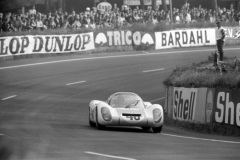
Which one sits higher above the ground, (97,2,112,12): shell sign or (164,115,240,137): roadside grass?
(97,2,112,12): shell sign

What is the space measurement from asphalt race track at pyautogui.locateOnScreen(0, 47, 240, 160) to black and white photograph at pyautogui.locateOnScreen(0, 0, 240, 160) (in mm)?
31

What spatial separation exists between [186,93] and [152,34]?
891 inches

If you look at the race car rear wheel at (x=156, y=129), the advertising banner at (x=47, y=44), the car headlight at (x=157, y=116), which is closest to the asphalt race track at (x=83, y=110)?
the race car rear wheel at (x=156, y=129)

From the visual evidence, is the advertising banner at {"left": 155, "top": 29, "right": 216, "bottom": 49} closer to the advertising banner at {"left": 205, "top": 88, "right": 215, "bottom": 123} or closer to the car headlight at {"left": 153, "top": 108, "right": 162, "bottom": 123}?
the advertising banner at {"left": 205, "top": 88, "right": 215, "bottom": 123}

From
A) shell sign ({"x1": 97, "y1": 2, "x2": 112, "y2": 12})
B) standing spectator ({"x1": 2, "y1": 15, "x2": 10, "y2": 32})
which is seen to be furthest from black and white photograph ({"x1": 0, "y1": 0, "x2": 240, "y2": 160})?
shell sign ({"x1": 97, "y1": 2, "x2": 112, "y2": 12})

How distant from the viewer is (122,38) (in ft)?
134

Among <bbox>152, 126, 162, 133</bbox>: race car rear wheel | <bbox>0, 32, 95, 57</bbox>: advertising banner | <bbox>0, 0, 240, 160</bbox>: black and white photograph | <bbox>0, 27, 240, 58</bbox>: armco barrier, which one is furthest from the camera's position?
<bbox>0, 27, 240, 58</bbox>: armco barrier

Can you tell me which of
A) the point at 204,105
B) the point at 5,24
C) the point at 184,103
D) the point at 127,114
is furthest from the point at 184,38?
the point at 5,24

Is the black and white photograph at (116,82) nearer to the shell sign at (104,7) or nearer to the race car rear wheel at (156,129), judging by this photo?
the race car rear wheel at (156,129)

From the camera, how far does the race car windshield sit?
645 inches

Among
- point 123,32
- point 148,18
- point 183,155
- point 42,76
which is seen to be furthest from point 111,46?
point 183,155

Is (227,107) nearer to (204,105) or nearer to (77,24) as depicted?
(204,105)

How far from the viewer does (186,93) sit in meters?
19.5

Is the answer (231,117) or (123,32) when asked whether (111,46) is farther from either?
(231,117)
